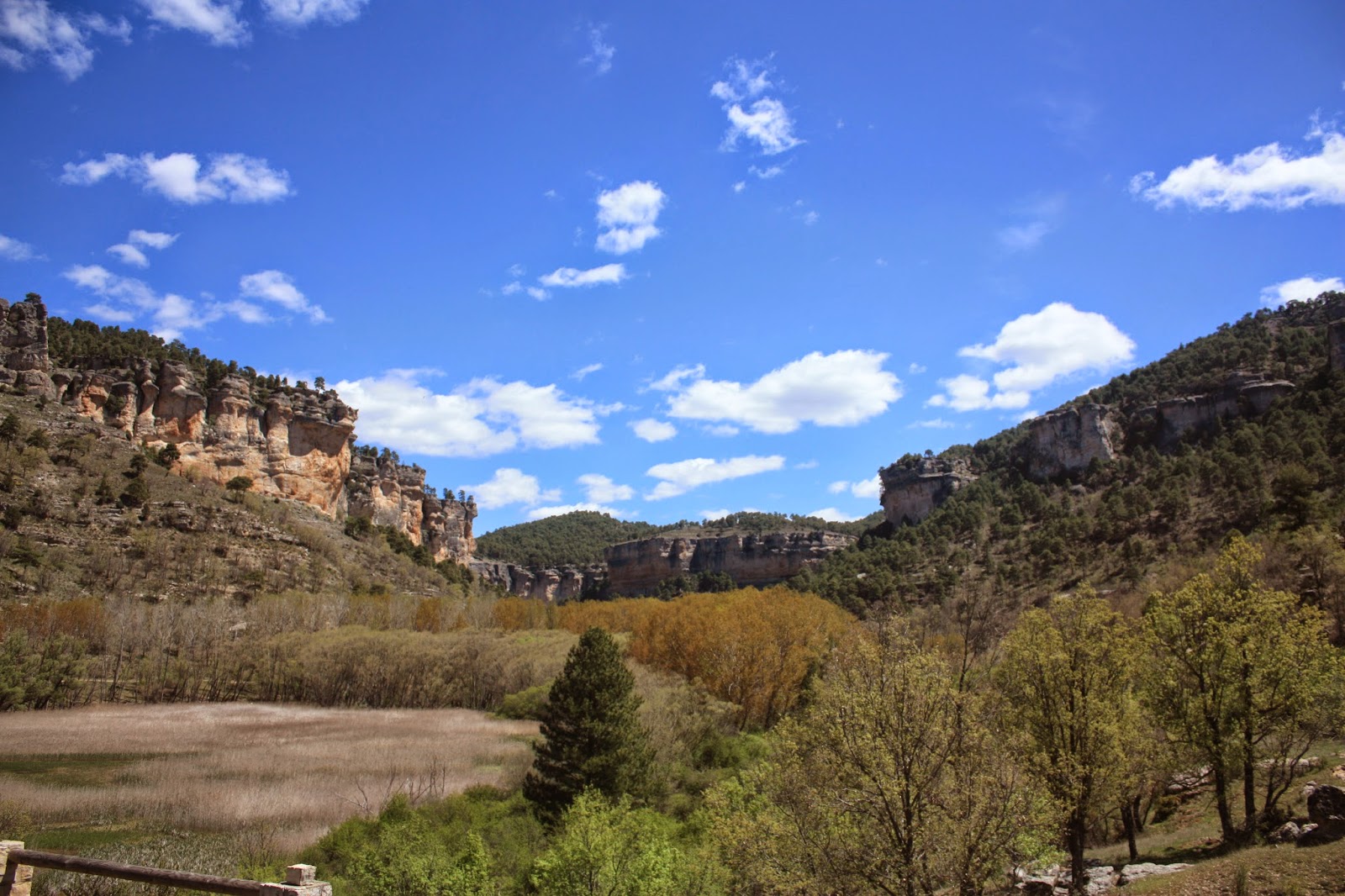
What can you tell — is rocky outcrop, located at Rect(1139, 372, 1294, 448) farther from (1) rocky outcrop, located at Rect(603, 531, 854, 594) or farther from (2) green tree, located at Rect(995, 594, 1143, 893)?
(2) green tree, located at Rect(995, 594, 1143, 893)

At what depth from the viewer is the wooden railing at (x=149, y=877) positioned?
6262 millimetres

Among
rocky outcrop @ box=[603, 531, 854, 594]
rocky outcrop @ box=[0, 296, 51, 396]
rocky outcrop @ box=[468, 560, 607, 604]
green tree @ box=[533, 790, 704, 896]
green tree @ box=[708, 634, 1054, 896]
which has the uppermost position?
rocky outcrop @ box=[0, 296, 51, 396]

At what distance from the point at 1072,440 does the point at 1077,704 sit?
8615 cm

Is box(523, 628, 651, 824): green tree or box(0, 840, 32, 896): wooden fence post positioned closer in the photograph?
box(0, 840, 32, 896): wooden fence post

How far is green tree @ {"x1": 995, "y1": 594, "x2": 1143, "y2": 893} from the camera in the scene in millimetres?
18562

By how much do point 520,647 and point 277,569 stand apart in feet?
103

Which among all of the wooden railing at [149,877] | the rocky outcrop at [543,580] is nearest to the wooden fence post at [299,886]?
the wooden railing at [149,877]

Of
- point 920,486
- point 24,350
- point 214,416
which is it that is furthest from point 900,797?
point 920,486

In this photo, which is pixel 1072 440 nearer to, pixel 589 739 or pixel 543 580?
pixel 589 739

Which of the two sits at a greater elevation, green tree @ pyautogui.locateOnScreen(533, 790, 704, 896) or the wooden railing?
the wooden railing

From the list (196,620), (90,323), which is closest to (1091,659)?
(196,620)

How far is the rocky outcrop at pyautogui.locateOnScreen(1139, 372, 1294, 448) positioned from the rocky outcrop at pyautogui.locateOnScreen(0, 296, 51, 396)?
123779mm

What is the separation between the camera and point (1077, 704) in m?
19.5

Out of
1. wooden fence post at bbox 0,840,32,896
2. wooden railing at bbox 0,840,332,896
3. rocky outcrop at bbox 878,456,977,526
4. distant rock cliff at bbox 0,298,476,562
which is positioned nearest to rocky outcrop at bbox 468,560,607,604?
distant rock cliff at bbox 0,298,476,562
